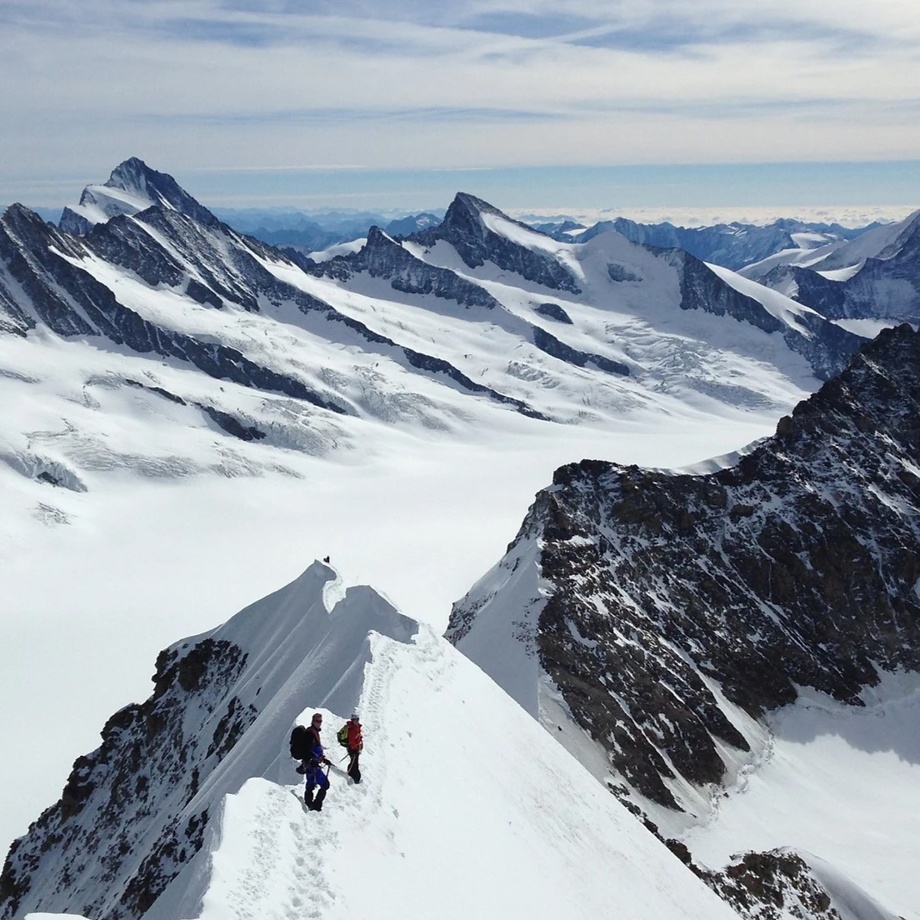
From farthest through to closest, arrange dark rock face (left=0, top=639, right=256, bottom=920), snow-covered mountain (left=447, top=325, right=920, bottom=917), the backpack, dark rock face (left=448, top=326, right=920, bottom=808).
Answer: dark rock face (left=448, top=326, right=920, bottom=808) → snow-covered mountain (left=447, top=325, right=920, bottom=917) → dark rock face (left=0, top=639, right=256, bottom=920) → the backpack

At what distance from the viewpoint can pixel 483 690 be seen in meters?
34.6

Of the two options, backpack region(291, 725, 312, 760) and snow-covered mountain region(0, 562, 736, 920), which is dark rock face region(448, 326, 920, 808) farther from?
backpack region(291, 725, 312, 760)

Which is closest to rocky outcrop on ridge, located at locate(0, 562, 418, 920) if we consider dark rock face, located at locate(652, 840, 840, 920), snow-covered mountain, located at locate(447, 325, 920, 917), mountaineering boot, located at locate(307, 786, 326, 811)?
mountaineering boot, located at locate(307, 786, 326, 811)

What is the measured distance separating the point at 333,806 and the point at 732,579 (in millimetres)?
61060

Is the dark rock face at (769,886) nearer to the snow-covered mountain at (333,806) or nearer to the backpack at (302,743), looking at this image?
the snow-covered mountain at (333,806)

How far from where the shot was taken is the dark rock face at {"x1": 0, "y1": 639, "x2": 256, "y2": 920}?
1254 inches

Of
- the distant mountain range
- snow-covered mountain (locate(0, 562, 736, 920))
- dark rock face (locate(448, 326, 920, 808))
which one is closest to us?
snow-covered mountain (locate(0, 562, 736, 920))

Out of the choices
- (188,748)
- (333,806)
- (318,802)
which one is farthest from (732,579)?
(318,802)

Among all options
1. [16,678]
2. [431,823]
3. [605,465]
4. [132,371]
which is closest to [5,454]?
[132,371]

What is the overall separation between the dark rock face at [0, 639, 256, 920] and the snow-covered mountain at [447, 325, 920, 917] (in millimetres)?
19906

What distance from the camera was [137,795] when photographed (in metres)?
38.0

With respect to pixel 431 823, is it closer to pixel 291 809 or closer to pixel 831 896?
pixel 291 809

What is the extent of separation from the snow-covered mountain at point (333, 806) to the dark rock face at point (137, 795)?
12 cm

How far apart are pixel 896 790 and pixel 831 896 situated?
75.2 ft
